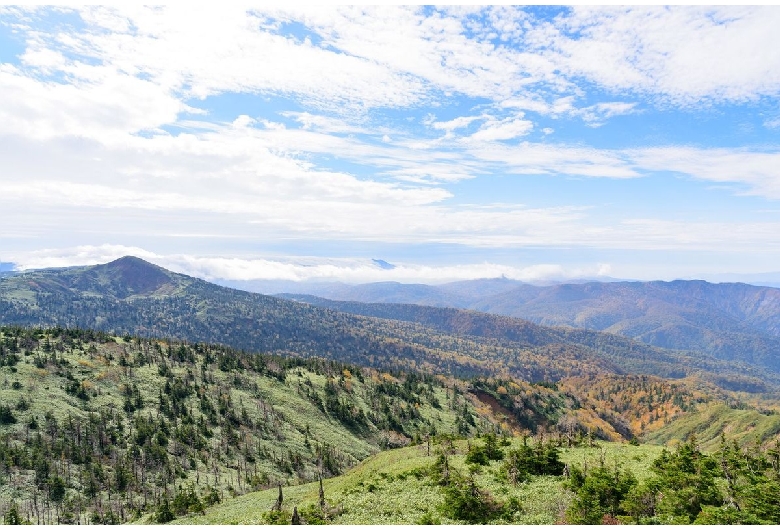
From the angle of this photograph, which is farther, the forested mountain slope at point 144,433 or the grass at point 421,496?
the forested mountain slope at point 144,433

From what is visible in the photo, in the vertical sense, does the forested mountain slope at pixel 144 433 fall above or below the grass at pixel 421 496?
below

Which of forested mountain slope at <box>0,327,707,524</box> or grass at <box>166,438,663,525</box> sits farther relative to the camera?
forested mountain slope at <box>0,327,707,524</box>

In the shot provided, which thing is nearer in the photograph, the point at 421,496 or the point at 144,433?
the point at 421,496

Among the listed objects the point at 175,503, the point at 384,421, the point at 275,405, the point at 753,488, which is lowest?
the point at 384,421

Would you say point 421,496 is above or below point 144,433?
above

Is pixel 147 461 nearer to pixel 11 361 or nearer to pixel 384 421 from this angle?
pixel 11 361

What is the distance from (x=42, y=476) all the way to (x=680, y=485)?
389 feet

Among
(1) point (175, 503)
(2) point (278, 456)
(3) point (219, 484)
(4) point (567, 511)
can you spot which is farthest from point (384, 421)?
(4) point (567, 511)

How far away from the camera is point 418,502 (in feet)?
166

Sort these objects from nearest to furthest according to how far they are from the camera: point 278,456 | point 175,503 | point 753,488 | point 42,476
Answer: point 753,488
point 175,503
point 42,476
point 278,456

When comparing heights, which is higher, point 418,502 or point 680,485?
point 680,485

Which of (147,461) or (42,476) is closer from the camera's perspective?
(42,476)

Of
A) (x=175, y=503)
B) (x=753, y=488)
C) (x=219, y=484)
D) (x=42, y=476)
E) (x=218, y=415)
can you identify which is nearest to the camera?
(x=753, y=488)

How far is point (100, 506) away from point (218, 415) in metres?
66.7
